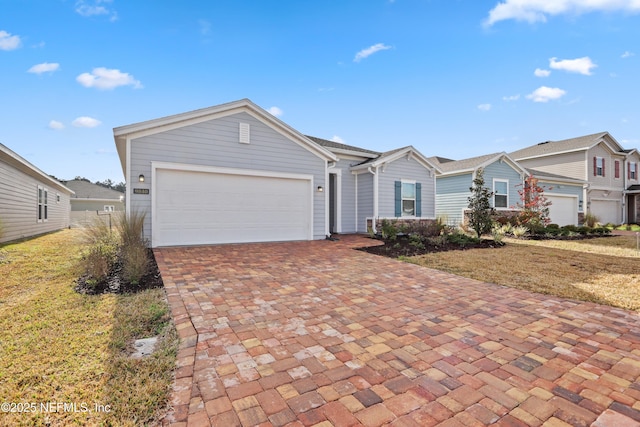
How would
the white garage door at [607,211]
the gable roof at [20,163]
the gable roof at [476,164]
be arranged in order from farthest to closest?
the white garage door at [607,211]
the gable roof at [476,164]
the gable roof at [20,163]

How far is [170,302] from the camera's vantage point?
Result: 12.6 feet

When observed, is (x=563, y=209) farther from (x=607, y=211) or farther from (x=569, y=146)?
(x=607, y=211)

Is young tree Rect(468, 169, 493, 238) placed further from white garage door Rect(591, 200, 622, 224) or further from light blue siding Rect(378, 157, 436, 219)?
white garage door Rect(591, 200, 622, 224)

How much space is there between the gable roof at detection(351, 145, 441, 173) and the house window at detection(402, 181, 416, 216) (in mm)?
1191

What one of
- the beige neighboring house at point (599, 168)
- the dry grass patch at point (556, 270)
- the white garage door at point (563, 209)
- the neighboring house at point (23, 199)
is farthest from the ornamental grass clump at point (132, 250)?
the beige neighboring house at point (599, 168)

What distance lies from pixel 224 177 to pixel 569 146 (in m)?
25.3

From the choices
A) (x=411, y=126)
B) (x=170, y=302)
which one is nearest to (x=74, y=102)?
(x=170, y=302)

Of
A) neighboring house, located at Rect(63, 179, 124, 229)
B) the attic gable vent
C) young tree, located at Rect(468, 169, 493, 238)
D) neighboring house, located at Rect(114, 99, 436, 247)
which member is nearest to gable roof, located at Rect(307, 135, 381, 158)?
neighboring house, located at Rect(114, 99, 436, 247)

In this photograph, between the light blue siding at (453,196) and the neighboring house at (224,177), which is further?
the light blue siding at (453,196)

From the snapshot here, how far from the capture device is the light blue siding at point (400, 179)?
40.7ft

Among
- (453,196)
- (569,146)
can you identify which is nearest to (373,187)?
(453,196)

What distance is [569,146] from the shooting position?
21.8 metres

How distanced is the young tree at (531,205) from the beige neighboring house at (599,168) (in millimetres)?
8155

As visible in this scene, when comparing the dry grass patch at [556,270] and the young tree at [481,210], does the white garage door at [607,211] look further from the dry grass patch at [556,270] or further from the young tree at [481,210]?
the young tree at [481,210]
